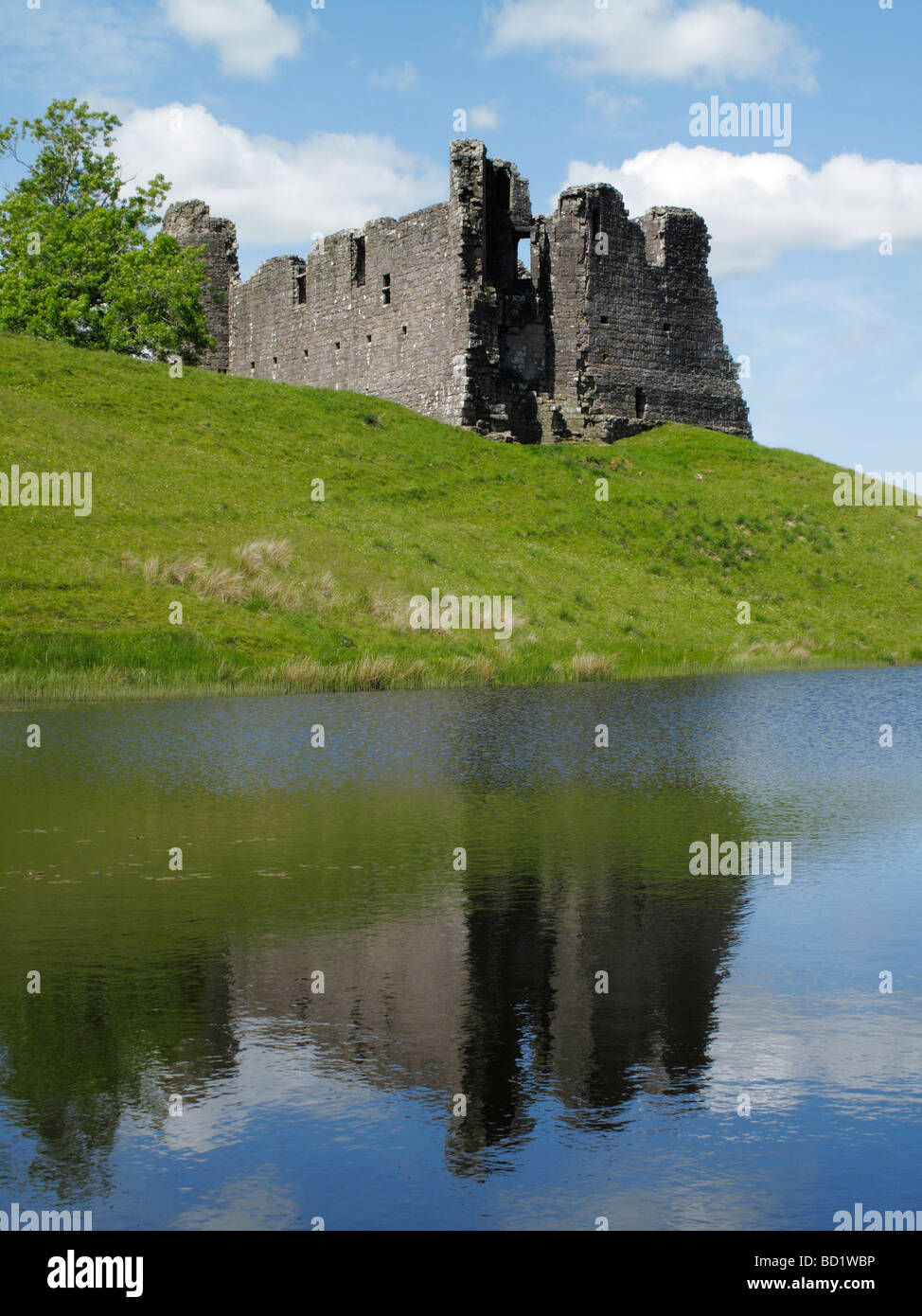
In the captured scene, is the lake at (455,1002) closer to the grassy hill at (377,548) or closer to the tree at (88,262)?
the grassy hill at (377,548)

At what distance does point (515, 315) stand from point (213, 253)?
621 inches

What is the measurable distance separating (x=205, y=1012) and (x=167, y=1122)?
1303mm

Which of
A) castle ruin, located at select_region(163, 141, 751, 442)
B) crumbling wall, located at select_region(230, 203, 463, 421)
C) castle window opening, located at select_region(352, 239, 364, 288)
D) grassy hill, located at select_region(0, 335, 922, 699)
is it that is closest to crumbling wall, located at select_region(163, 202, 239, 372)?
crumbling wall, located at select_region(230, 203, 463, 421)

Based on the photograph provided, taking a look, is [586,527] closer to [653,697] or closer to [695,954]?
[653,697]

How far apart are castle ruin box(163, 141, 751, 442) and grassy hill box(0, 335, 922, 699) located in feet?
7.19

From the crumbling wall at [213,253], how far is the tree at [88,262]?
486 centimetres

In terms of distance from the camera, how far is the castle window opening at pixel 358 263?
52062 mm

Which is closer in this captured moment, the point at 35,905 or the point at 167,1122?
the point at 167,1122

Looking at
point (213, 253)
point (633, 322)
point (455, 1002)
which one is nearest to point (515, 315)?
point (633, 322)

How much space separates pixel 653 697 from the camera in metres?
22.9

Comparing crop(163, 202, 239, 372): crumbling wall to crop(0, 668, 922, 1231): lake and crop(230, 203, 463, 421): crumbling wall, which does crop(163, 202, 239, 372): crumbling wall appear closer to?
crop(230, 203, 463, 421): crumbling wall

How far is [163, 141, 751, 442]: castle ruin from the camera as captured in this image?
4797cm

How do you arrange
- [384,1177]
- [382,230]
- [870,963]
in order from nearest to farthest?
1. [384,1177]
2. [870,963]
3. [382,230]
